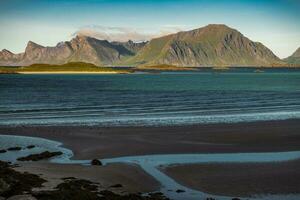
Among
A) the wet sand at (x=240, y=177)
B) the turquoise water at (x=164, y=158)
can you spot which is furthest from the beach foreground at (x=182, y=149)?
the turquoise water at (x=164, y=158)

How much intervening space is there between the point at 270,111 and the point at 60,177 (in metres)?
39.8

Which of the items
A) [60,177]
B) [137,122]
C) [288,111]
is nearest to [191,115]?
[137,122]

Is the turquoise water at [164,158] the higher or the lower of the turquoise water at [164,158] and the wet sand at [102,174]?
the lower

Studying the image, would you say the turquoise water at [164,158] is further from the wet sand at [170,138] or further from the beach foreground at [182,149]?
the wet sand at [170,138]

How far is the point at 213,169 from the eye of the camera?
23891 mm

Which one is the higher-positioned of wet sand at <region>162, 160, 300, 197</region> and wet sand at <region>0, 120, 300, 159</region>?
wet sand at <region>162, 160, 300, 197</region>

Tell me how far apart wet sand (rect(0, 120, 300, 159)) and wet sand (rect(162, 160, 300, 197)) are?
5.16 metres

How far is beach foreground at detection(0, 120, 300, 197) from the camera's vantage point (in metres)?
20.8

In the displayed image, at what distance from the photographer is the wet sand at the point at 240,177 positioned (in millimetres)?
19781

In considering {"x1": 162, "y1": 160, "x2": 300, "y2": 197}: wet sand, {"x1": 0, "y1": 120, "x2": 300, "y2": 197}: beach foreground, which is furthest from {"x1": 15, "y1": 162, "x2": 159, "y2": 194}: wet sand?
{"x1": 162, "y1": 160, "x2": 300, "y2": 197}: wet sand

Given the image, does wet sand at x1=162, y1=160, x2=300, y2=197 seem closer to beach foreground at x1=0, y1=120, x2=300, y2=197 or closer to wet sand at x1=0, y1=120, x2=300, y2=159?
beach foreground at x1=0, y1=120, x2=300, y2=197

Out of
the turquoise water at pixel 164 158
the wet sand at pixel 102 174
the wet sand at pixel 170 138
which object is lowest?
the wet sand at pixel 170 138

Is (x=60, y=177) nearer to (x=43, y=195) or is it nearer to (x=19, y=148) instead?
(x=43, y=195)

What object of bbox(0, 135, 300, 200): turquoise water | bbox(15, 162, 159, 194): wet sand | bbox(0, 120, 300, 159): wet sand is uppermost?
bbox(15, 162, 159, 194): wet sand
